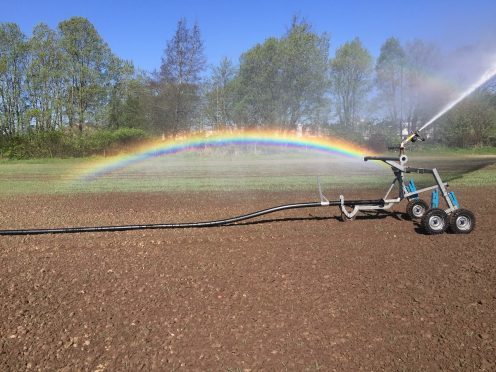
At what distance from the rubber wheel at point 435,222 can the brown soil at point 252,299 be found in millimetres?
156

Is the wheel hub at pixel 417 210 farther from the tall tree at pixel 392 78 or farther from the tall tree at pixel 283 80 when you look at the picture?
the tall tree at pixel 283 80

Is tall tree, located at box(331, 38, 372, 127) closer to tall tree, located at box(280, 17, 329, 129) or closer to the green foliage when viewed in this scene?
tall tree, located at box(280, 17, 329, 129)

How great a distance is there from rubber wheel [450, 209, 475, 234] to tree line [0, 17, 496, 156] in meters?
35.4

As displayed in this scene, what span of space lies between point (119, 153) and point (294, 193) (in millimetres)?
31117

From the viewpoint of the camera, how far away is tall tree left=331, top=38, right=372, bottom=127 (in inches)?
1849

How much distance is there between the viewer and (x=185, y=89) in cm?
4522

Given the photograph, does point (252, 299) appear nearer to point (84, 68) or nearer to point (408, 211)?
point (408, 211)

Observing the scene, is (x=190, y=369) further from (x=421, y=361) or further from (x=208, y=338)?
(x=421, y=361)

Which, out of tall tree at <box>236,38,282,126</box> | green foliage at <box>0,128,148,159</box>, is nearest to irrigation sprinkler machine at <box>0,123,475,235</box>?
green foliage at <box>0,128,148,159</box>

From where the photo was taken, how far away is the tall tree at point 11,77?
42.7 metres

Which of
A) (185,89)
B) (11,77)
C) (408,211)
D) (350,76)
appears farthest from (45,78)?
(408,211)

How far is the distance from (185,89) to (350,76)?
58.4ft

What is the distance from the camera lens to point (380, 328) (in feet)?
12.5

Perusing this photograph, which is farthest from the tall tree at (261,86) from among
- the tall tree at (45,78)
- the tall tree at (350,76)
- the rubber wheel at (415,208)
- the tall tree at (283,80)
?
the rubber wheel at (415,208)
